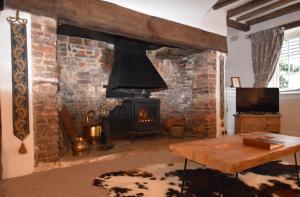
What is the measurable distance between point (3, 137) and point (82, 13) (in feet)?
5.36

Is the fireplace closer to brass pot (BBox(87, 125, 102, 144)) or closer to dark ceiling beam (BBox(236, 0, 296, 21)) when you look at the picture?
brass pot (BBox(87, 125, 102, 144))

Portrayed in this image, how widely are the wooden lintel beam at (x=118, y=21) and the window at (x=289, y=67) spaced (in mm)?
1787

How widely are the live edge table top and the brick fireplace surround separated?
5.03 ft

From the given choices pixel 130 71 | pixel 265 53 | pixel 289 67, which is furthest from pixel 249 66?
pixel 130 71

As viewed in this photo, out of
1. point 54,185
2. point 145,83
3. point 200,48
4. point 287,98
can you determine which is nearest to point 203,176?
point 54,185

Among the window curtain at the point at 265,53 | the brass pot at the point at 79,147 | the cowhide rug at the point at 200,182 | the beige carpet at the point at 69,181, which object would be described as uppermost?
the window curtain at the point at 265,53

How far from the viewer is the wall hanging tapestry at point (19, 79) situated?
2.36 meters

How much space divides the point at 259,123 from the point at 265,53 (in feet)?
5.32

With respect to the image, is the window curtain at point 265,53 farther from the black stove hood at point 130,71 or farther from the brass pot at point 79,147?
the brass pot at point 79,147

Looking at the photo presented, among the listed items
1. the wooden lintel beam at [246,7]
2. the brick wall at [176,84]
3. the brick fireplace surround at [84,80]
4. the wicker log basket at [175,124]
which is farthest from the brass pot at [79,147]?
the wooden lintel beam at [246,7]

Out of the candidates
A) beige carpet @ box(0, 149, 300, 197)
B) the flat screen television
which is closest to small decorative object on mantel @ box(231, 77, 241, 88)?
the flat screen television

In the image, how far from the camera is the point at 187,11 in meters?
3.86

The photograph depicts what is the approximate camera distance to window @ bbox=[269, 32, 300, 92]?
477 cm

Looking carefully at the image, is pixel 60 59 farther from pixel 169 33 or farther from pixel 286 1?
pixel 286 1
